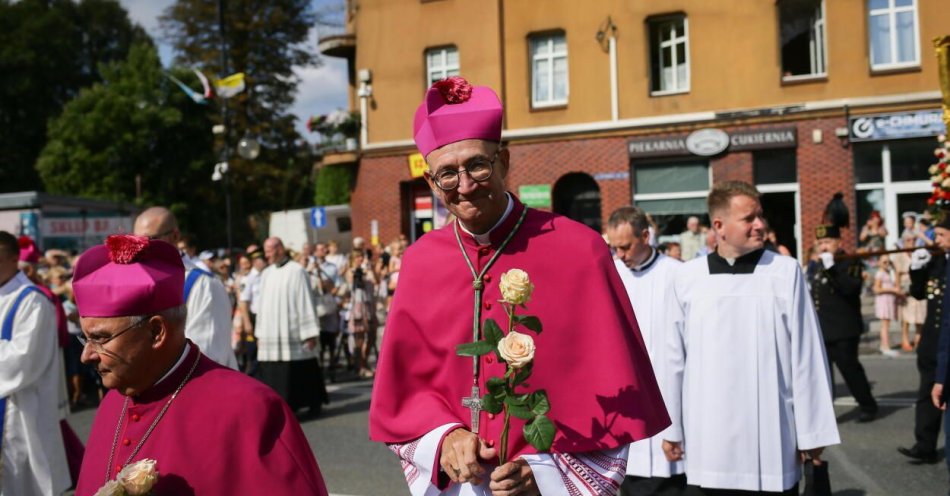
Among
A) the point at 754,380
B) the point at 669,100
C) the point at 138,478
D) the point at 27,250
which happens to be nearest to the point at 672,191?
the point at 669,100

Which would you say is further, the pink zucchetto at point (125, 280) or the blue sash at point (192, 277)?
the blue sash at point (192, 277)

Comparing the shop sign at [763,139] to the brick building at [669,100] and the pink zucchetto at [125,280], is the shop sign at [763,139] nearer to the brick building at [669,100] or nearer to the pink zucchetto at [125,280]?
the brick building at [669,100]

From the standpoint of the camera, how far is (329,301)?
48.9ft

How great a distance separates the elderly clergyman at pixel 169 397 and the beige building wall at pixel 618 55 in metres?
21.8

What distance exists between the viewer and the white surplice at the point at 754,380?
4.88 meters

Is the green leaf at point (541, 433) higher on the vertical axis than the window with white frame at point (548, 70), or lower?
lower

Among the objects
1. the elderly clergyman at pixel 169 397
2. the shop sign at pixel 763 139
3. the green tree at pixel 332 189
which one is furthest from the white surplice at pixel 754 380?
the green tree at pixel 332 189

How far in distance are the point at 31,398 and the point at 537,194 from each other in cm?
2013

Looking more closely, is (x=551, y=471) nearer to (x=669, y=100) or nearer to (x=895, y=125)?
(x=895, y=125)

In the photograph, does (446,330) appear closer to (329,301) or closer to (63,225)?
(329,301)

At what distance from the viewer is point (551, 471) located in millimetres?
2928

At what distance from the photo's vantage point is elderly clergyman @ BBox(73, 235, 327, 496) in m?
2.89

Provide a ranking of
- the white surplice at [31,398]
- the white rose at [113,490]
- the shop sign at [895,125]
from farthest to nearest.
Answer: the shop sign at [895,125], the white surplice at [31,398], the white rose at [113,490]

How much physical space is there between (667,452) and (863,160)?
743 inches
